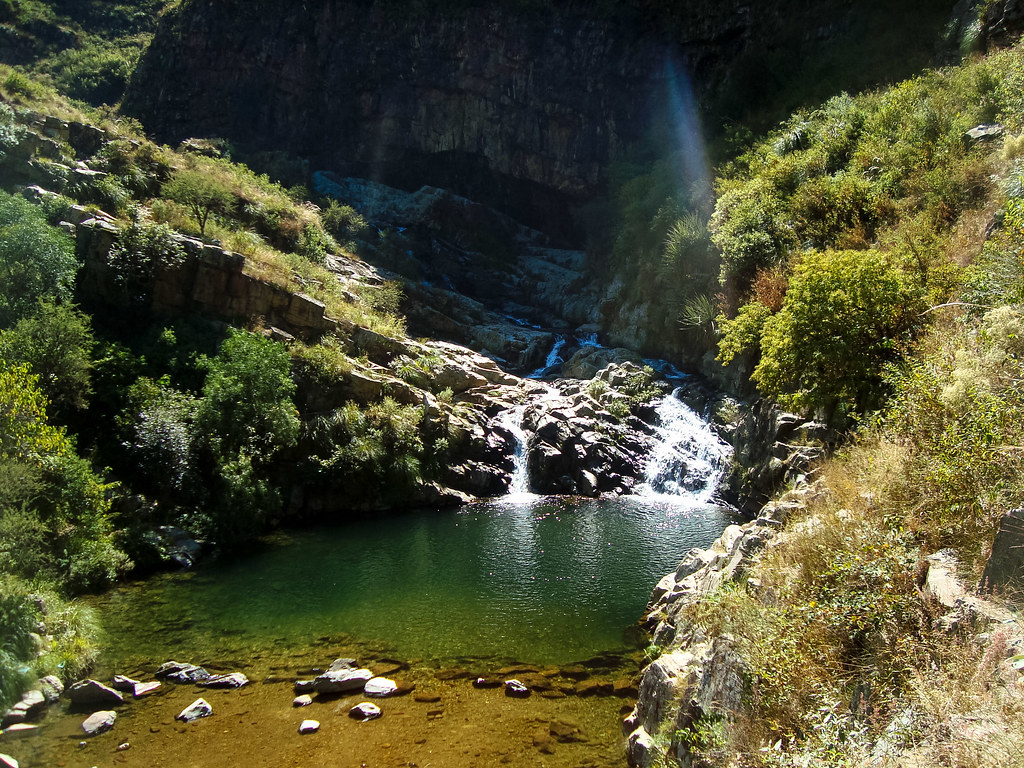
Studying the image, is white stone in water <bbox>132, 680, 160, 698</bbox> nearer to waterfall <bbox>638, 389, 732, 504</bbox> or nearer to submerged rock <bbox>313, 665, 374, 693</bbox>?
submerged rock <bbox>313, 665, 374, 693</bbox>

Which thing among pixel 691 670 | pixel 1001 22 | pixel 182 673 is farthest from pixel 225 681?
pixel 1001 22

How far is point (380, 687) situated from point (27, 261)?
18.0 m

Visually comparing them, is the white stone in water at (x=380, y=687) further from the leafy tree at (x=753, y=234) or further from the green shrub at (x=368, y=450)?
the leafy tree at (x=753, y=234)

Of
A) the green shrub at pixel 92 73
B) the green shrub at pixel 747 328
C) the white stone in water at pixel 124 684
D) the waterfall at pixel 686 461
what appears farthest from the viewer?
the green shrub at pixel 92 73

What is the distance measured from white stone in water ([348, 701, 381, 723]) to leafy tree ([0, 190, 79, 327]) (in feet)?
54.8

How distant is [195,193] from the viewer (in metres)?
28.1

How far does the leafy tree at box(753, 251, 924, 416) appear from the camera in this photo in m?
12.8

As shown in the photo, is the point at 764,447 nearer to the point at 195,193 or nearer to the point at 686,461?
the point at 686,461

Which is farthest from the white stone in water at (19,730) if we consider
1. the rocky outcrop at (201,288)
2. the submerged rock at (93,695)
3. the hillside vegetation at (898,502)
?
the rocky outcrop at (201,288)

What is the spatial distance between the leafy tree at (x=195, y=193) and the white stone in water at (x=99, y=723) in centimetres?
2312

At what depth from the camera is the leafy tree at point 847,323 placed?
12.8 meters

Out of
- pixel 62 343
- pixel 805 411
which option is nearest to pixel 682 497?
pixel 805 411

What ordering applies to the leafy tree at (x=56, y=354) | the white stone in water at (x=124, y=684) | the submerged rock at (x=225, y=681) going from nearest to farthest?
the white stone in water at (x=124, y=684) → the submerged rock at (x=225, y=681) → the leafy tree at (x=56, y=354)

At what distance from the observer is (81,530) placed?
14.4 m
